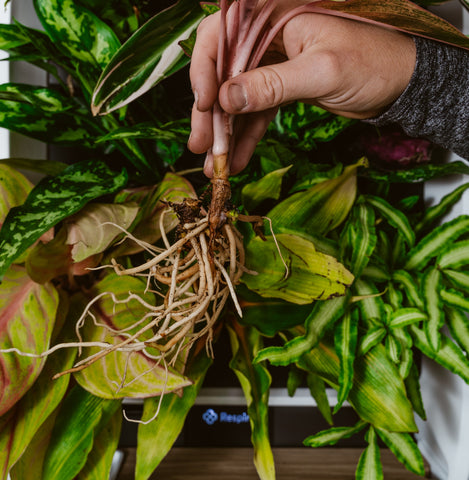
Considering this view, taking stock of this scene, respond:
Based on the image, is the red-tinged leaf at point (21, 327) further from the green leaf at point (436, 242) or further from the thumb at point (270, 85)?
the green leaf at point (436, 242)

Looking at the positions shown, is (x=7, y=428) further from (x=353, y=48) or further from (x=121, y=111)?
(x=353, y=48)

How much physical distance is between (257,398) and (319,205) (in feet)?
1.12

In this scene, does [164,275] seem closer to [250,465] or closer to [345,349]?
[345,349]

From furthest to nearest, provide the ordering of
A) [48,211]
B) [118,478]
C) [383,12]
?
[118,478]
[48,211]
[383,12]

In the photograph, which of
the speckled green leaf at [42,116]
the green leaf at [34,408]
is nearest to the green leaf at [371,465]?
the green leaf at [34,408]

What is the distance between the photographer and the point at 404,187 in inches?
33.5

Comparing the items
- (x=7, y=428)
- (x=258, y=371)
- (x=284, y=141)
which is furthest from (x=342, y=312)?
(x=7, y=428)

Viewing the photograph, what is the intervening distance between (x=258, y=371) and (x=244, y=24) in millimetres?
521

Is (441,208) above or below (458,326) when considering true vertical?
above

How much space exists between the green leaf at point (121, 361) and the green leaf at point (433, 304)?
0.40 metres

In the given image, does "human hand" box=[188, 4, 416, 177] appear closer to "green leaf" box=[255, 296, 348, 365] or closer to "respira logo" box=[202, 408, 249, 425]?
"green leaf" box=[255, 296, 348, 365]

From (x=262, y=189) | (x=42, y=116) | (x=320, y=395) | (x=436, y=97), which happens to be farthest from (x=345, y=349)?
(x=42, y=116)

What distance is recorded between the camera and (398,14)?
394mm

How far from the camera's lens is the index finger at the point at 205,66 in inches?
17.5
